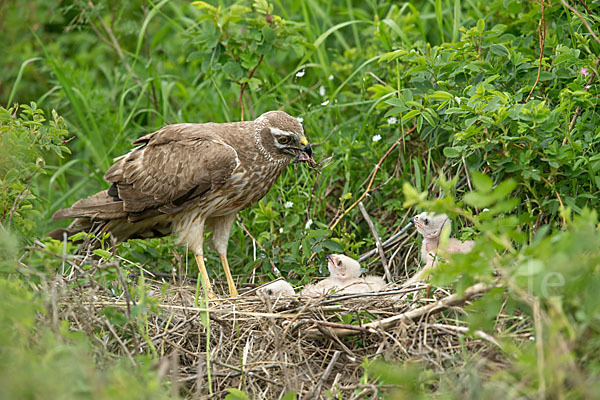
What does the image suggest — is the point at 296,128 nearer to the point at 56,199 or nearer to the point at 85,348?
the point at 85,348

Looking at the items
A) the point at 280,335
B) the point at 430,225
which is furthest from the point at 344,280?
the point at 280,335

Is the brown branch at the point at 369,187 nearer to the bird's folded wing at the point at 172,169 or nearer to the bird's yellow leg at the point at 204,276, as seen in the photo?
the bird's yellow leg at the point at 204,276

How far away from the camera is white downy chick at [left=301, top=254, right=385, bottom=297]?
428cm

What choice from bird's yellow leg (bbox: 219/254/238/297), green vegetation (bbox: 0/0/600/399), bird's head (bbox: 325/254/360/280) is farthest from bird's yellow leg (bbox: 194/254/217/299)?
bird's head (bbox: 325/254/360/280)

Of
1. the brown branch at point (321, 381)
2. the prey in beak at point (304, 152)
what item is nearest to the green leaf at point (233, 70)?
the prey in beak at point (304, 152)

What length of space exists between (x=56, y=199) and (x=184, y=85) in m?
1.67

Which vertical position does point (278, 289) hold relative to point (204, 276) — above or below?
above

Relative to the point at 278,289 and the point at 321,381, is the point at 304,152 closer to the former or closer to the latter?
the point at 278,289

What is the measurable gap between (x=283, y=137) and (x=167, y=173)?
85 cm

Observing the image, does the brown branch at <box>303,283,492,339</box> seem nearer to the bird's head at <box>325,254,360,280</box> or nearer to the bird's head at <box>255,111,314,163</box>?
the bird's head at <box>325,254,360,280</box>

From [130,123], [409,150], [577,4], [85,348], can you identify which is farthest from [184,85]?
[85,348]

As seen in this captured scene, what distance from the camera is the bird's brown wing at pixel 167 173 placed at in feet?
15.2

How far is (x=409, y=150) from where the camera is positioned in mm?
5211

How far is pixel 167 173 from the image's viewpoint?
4.73m
